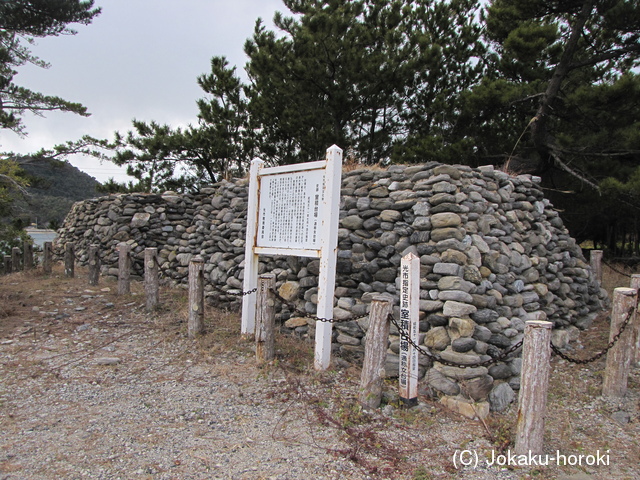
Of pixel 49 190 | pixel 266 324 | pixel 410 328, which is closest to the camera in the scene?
pixel 410 328

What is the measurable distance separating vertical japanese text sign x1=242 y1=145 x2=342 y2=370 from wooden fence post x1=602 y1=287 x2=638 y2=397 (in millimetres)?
2983

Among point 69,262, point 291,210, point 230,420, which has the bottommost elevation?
point 230,420

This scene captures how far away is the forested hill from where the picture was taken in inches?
523

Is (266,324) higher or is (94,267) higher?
(94,267)

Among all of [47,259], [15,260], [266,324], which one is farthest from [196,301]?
[15,260]

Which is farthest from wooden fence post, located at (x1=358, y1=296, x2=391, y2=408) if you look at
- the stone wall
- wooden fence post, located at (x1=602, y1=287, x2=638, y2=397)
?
wooden fence post, located at (x1=602, y1=287, x2=638, y2=397)

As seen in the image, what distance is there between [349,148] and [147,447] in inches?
397

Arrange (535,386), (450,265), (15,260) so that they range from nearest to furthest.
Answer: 1. (535,386)
2. (450,265)
3. (15,260)

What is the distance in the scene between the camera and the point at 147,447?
3375mm

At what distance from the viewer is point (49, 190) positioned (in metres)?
17.4

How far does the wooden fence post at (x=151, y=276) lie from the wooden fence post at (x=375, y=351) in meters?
4.39

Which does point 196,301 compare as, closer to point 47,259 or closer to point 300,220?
point 300,220

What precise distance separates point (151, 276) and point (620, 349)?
6.44 meters

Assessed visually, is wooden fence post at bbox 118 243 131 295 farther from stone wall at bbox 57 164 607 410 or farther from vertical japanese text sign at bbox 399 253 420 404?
vertical japanese text sign at bbox 399 253 420 404
